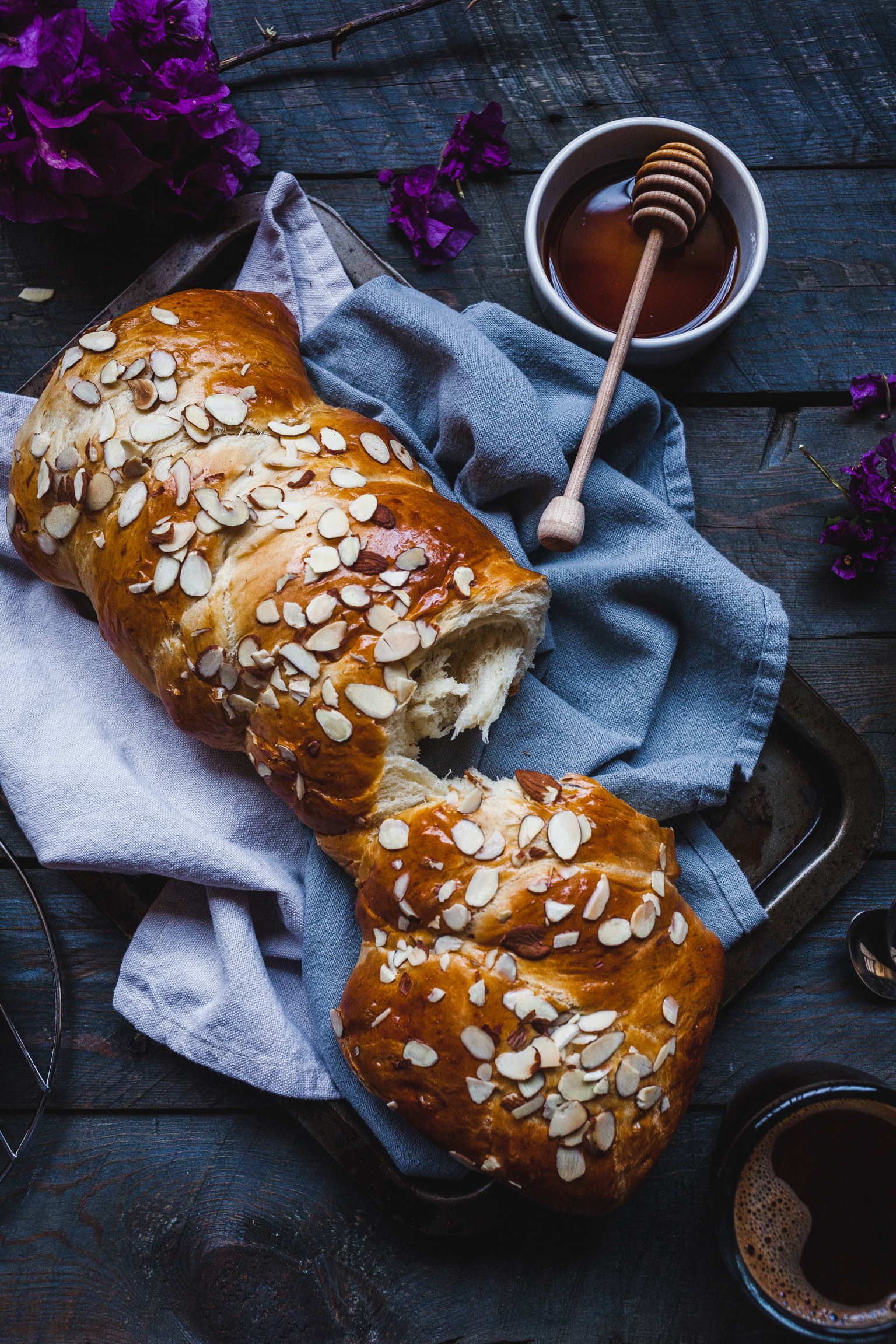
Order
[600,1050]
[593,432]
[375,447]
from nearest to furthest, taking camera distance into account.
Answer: [600,1050] < [375,447] < [593,432]

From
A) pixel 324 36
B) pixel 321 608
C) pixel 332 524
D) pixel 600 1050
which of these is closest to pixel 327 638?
pixel 321 608

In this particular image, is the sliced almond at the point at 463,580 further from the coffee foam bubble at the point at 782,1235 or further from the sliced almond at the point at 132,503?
the coffee foam bubble at the point at 782,1235

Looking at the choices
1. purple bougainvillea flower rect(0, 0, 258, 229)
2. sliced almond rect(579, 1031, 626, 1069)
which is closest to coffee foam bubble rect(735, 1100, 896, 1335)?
sliced almond rect(579, 1031, 626, 1069)

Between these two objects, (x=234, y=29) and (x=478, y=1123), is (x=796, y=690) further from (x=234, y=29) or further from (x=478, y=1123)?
(x=234, y=29)

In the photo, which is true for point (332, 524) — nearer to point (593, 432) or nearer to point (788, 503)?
point (593, 432)

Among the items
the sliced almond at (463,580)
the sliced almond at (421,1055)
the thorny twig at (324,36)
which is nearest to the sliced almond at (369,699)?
the sliced almond at (463,580)

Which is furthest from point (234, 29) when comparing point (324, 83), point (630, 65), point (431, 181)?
point (630, 65)

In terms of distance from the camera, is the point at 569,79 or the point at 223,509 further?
the point at 569,79

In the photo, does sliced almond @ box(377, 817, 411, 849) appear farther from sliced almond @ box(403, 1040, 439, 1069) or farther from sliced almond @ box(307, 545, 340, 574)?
sliced almond @ box(307, 545, 340, 574)
